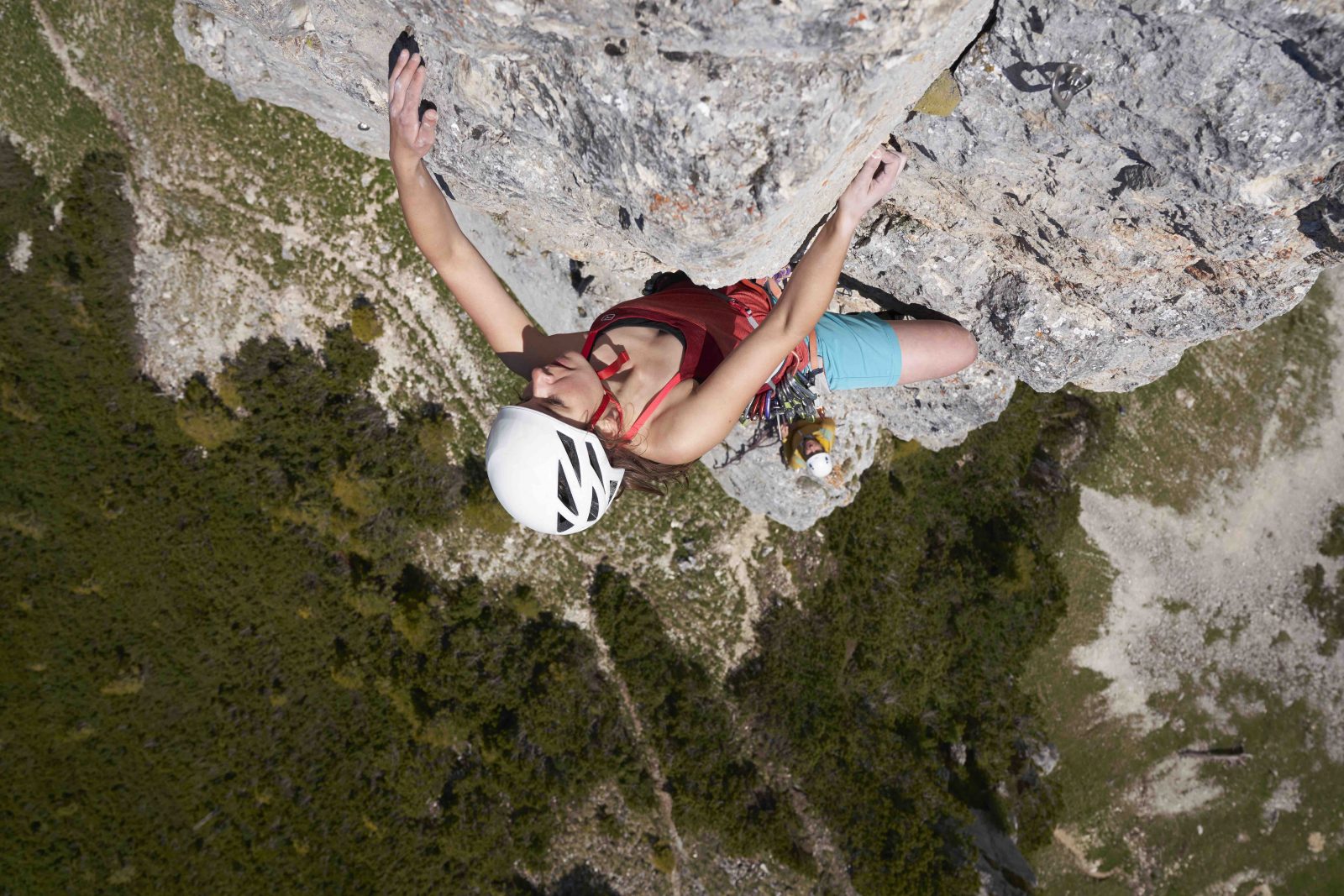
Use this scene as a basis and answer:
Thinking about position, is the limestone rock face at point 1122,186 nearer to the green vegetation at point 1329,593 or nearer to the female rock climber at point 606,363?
the female rock climber at point 606,363

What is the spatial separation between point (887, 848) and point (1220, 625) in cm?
611

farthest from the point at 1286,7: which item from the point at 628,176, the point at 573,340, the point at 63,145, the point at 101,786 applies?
the point at 101,786

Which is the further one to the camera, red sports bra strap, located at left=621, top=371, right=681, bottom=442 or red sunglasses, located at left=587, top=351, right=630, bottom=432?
red sports bra strap, located at left=621, top=371, right=681, bottom=442

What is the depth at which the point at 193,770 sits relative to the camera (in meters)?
9.27

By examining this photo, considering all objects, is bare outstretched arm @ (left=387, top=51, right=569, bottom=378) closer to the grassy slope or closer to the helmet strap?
the helmet strap

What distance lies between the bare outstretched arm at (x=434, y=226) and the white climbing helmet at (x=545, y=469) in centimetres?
72

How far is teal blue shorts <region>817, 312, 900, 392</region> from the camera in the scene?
540 cm

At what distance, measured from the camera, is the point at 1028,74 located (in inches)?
132

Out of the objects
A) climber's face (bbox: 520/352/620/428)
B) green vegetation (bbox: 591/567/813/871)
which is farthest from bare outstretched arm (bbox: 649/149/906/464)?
green vegetation (bbox: 591/567/813/871)

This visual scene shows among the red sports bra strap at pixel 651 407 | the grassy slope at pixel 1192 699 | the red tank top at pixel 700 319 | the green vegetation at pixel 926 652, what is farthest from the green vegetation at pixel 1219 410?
the red sports bra strap at pixel 651 407

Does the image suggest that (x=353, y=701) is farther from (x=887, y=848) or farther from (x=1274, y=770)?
(x=1274, y=770)

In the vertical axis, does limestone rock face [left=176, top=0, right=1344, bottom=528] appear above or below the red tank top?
above

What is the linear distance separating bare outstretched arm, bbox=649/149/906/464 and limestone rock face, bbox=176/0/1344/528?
194mm

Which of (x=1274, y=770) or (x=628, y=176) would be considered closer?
(x=628, y=176)
